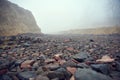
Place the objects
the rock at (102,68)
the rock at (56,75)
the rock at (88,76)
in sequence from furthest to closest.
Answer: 1. the rock at (102,68)
2. the rock at (56,75)
3. the rock at (88,76)

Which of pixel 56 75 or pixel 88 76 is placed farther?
pixel 56 75

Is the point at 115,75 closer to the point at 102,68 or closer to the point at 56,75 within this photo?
the point at 102,68

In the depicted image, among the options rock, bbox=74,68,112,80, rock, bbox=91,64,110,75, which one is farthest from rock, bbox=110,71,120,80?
rock, bbox=74,68,112,80

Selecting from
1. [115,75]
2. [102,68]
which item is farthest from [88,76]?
[115,75]

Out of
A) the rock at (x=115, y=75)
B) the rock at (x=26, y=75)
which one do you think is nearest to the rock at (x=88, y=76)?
the rock at (x=115, y=75)

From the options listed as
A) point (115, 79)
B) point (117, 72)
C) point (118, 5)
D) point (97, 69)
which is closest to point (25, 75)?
point (97, 69)

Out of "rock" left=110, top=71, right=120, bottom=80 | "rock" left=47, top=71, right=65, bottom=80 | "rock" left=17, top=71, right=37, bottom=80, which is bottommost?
"rock" left=110, top=71, right=120, bottom=80

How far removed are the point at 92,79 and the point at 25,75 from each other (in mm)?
1422

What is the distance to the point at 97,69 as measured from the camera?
2.76 metres

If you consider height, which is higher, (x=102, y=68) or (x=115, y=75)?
(x=102, y=68)

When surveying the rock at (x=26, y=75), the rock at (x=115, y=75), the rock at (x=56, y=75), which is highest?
the rock at (x=56, y=75)

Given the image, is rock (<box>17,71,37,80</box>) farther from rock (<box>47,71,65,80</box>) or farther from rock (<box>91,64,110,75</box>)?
rock (<box>91,64,110,75</box>)

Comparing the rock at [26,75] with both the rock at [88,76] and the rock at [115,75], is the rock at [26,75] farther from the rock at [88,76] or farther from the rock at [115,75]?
the rock at [115,75]

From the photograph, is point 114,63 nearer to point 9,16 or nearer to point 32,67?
point 32,67
